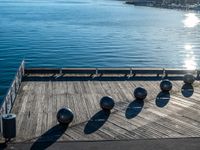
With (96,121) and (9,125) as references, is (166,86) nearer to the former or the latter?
(96,121)

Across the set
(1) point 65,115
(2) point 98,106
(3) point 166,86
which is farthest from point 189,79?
(1) point 65,115

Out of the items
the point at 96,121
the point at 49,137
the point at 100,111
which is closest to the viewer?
the point at 49,137

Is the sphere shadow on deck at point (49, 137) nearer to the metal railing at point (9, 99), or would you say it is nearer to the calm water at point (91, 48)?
the metal railing at point (9, 99)

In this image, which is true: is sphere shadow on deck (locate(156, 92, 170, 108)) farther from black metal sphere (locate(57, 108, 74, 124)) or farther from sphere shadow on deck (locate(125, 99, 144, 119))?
black metal sphere (locate(57, 108, 74, 124))

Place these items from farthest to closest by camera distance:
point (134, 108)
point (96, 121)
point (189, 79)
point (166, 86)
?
point (189, 79) → point (166, 86) → point (134, 108) → point (96, 121)

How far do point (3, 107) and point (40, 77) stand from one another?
12164 mm

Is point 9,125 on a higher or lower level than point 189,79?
lower

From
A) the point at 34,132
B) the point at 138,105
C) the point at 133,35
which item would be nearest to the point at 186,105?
the point at 138,105

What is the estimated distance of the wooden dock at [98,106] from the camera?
2148 centimetres

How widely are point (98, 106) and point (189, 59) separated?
51.4 meters

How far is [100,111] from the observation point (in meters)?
25.0

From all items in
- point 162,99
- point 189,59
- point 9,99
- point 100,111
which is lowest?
point 100,111

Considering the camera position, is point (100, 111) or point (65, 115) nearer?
point (65, 115)

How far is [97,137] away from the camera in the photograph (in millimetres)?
20797
